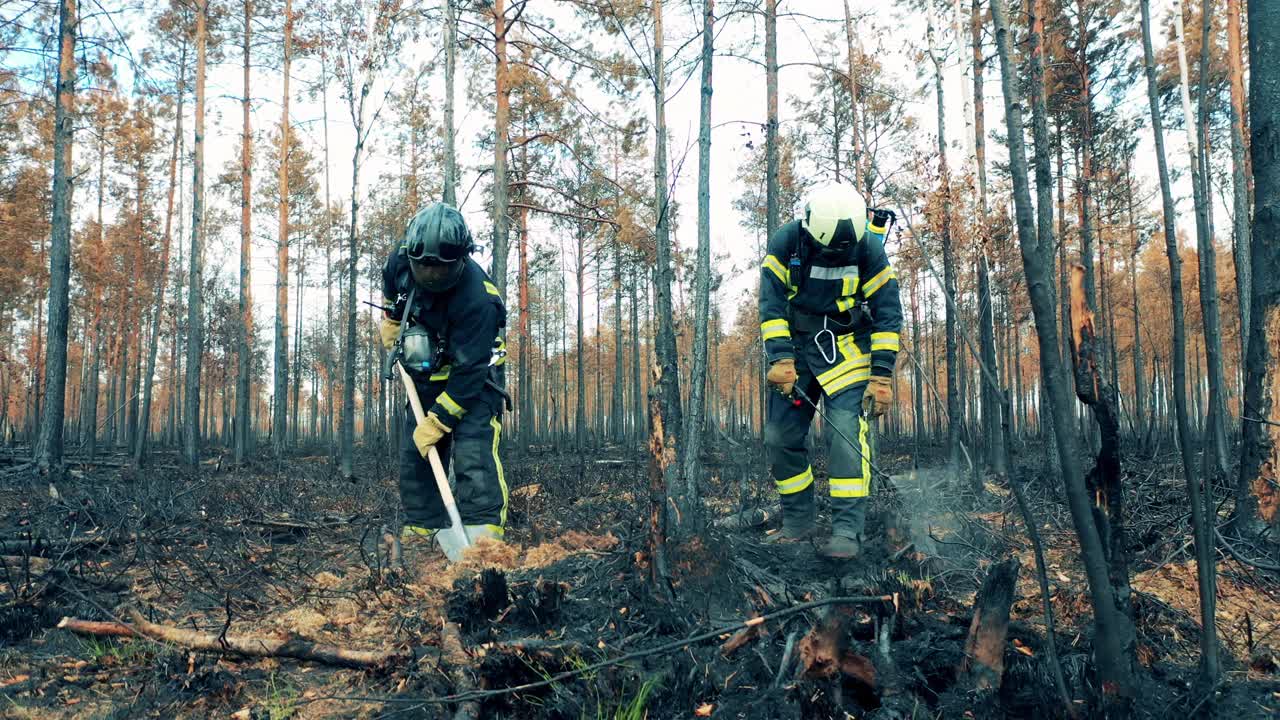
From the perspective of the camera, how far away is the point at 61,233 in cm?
928

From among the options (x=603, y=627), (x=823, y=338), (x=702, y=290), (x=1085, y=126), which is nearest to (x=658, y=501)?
(x=603, y=627)

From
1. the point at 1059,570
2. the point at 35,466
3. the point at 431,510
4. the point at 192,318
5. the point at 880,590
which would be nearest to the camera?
the point at 880,590

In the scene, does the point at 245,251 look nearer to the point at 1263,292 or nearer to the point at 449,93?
the point at 449,93

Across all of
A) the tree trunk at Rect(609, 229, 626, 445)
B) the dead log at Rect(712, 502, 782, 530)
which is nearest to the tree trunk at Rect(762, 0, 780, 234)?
the dead log at Rect(712, 502, 782, 530)

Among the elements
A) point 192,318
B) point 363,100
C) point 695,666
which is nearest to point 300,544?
point 695,666

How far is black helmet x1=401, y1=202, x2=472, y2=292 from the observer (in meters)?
3.81

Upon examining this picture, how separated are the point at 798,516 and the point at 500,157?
6.46m

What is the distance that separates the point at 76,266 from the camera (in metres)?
19.5

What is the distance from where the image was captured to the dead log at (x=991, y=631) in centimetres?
179

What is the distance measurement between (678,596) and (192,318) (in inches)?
552

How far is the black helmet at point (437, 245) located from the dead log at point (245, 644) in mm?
2117

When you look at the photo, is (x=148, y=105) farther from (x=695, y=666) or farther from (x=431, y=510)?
(x=695, y=666)

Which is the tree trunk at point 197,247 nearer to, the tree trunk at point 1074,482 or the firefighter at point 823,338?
the firefighter at point 823,338

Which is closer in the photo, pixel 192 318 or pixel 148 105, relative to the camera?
pixel 192 318
